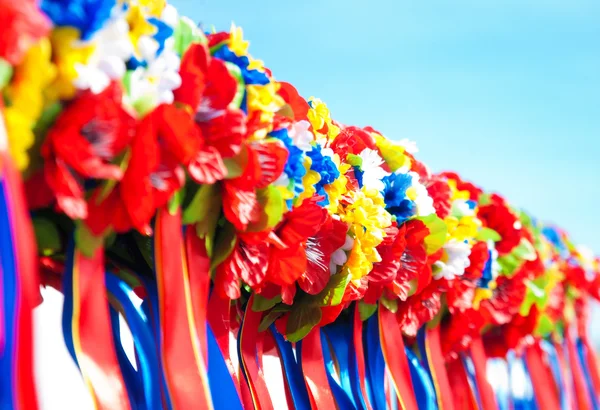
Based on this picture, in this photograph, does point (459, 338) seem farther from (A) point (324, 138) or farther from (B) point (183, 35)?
(B) point (183, 35)

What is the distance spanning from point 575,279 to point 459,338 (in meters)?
1.68

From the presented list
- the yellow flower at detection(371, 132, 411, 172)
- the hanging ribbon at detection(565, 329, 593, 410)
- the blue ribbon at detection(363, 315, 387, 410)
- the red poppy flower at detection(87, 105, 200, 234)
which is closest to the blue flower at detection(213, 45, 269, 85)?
the red poppy flower at detection(87, 105, 200, 234)

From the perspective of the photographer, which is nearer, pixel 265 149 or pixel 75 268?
pixel 75 268

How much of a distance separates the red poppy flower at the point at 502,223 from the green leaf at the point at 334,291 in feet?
3.69

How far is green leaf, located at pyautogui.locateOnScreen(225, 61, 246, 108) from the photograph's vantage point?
4.16 feet

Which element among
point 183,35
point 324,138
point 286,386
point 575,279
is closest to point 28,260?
point 183,35

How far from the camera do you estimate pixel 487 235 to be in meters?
2.47

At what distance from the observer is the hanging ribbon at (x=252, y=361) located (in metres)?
1.58

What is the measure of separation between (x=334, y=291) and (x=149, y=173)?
2.28 feet

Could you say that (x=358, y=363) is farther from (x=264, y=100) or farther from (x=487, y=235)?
(x=264, y=100)

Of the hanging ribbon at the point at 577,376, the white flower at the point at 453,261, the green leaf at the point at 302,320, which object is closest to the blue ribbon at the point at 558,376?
the hanging ribbon at the point at 577,376

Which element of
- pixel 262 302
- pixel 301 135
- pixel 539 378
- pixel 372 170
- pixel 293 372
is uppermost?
pixel 372 170

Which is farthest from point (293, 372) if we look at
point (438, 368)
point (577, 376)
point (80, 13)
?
point (577, 376)

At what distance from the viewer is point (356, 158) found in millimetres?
1787
